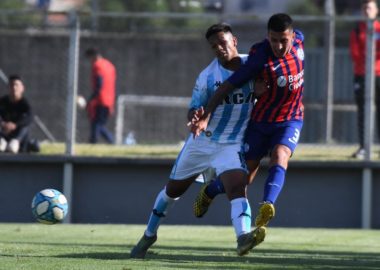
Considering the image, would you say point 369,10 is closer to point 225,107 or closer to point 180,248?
point 180,248

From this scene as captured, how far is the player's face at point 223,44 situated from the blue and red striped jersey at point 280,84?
0.36 meters

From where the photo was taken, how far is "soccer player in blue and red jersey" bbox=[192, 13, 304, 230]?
9.73m

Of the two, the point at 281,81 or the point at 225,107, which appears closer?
the point at 225,107

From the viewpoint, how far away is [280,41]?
388 inches

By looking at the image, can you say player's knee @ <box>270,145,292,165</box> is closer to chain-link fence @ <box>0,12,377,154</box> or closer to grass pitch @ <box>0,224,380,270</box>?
grass pitch @ <box>0,224,380,270</box>

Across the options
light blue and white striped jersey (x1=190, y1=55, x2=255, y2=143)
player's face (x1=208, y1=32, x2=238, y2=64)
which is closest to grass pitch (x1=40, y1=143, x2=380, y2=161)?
light blue and white striped jersey (x1=190, y1=55, x2=255, y2=143)

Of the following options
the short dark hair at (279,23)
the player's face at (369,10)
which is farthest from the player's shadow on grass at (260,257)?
the player's face at (369,10)

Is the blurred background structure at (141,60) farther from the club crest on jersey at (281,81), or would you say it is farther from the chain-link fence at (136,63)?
the club crest on jersey at (281,81)

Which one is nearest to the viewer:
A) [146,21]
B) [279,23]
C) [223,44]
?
[223,44]

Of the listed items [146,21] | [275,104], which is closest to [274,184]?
[275,104]

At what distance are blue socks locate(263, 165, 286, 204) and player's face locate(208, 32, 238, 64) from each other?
1071mm

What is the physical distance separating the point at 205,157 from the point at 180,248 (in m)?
1.81

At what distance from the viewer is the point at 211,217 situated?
51.9 feet

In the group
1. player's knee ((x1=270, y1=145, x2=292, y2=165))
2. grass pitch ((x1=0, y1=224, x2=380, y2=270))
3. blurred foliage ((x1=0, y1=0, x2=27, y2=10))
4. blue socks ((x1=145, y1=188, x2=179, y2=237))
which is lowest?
grass pitch ((x1=0, y1=224, x2=380, y2=270))
